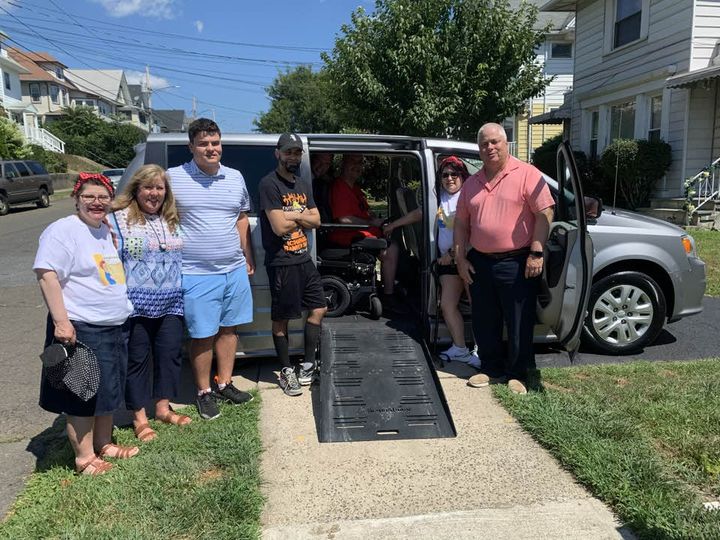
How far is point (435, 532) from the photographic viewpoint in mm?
2688

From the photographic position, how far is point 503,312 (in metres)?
4.40

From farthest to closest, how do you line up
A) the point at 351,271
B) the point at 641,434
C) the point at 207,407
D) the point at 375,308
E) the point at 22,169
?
the point at 22,169, the point at 351,271, the point at 375,308, the point at 207,407, the point at 641,434

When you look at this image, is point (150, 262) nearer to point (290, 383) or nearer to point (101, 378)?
point (101, 378)

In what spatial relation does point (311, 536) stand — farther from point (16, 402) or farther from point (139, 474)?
point (16, 402)

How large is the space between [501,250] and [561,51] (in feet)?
80.5

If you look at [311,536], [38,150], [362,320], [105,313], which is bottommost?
[311,536]

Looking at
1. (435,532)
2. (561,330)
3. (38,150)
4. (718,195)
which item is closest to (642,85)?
(718,195)

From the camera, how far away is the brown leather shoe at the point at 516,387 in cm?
426

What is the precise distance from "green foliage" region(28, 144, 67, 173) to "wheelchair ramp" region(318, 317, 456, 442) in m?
31.0

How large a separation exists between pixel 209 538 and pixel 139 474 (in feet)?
2.48

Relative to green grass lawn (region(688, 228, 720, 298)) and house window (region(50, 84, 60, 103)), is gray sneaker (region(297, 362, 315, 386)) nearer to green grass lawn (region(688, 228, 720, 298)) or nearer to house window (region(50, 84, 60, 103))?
green grass lawn (region(688, 228, 720, 298))

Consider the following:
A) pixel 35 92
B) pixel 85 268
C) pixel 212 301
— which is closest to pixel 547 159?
pixel 212 301

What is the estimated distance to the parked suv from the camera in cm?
1977

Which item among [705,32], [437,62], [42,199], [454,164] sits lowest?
[42,199]
